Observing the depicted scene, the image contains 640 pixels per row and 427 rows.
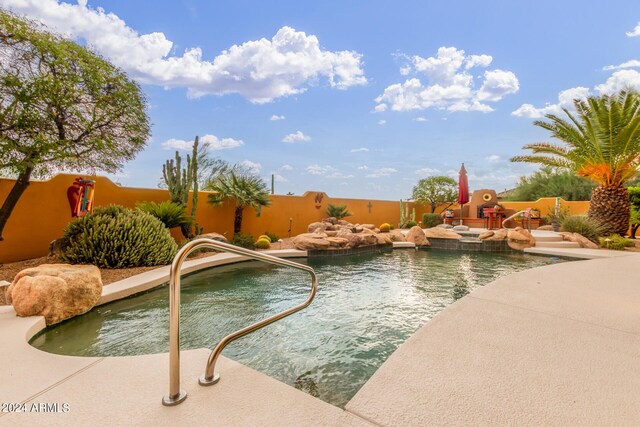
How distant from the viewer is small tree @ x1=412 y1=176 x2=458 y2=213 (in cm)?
1855

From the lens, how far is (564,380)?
1.90 m

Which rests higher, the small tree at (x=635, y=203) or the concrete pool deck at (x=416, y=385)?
the small tree at (x=635, y=203)

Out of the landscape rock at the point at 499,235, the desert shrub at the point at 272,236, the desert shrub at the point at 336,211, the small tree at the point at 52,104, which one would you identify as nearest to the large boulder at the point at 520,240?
the landscape rock at the point at 499,235

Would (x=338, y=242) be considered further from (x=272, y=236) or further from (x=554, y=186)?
(x=554, y=186)

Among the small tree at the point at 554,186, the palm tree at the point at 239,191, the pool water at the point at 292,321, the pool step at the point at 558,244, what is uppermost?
the small tree at the point at 554,186

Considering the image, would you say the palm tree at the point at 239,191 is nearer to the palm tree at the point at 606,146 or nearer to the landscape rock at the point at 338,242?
the landscape rock at the point at 338,242

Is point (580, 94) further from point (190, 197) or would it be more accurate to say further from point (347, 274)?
point (190, 197)

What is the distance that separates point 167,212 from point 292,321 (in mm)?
5596

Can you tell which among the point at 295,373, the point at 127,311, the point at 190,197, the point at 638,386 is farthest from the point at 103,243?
the point at 638,386

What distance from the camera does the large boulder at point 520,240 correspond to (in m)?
9.48

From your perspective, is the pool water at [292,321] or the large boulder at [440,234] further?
the large boulder at [440,234]

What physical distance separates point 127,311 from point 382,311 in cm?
338

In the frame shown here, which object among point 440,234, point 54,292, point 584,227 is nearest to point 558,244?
point 584,227

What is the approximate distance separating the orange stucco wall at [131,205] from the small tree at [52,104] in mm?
782
